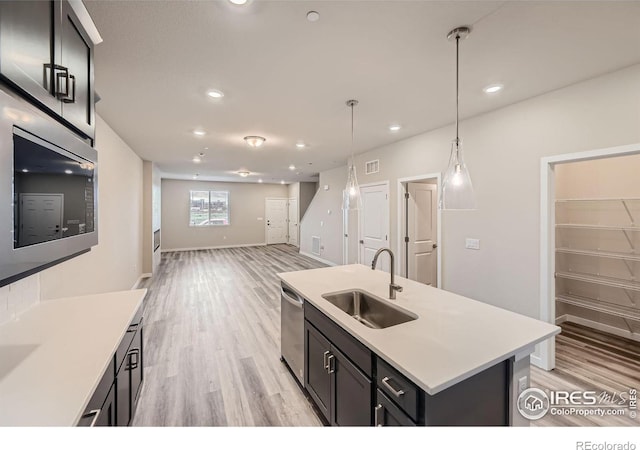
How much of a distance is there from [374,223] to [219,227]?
7363mm

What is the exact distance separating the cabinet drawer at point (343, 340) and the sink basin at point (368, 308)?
0.59ft

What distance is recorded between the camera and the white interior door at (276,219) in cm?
1114

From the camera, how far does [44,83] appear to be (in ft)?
3.19

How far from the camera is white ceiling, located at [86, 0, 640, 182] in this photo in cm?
150

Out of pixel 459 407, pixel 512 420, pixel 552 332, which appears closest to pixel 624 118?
pixel 552 332

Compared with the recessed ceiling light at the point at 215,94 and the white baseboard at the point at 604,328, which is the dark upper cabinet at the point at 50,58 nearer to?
the recessed ceiling light at the point at 215,94

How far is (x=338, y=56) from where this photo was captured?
1.92m

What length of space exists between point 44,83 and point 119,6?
840mm

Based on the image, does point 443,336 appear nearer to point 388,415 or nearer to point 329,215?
point 388,415

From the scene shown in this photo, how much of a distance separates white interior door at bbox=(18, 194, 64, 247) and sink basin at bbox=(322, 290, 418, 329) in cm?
156

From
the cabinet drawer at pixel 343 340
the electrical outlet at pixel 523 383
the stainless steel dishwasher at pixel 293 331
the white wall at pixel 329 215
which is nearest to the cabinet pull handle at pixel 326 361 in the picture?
the cabinet drawer at pixel 343 340

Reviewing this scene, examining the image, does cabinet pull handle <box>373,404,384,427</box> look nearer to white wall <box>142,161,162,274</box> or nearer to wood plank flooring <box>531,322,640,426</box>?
wood plank flooring <box>531,322,640,426</box>

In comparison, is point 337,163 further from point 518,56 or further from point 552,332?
point 552,332

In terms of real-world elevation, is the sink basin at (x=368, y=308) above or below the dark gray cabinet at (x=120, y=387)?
Answer: above
